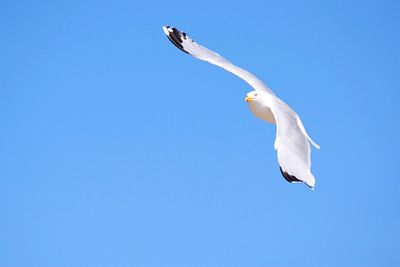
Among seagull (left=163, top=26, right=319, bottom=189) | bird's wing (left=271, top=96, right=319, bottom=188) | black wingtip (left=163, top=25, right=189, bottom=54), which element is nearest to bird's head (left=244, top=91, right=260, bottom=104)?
seagull (left=163, top=26, right=319, bottom=189)

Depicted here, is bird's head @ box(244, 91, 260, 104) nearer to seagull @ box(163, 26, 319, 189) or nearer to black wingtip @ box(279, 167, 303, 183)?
seagull @ box(163, 26, 319, 189)

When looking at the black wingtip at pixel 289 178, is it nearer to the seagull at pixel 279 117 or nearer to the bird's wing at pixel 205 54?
the seagull at pixel 279 117

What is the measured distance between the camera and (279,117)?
19.7 feet

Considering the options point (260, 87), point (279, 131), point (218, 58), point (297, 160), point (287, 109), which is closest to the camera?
point (297, 160)

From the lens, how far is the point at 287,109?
253 inches

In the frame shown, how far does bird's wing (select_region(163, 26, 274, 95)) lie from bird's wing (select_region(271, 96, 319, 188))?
1264mm

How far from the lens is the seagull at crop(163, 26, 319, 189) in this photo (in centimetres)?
500

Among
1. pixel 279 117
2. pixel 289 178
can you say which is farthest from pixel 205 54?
pixel 289 178

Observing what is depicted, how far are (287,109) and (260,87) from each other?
4.26ft

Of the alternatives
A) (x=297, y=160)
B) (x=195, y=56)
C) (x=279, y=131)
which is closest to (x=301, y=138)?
(x=279, y=131)

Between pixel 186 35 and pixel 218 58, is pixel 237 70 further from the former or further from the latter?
pixel 186 35

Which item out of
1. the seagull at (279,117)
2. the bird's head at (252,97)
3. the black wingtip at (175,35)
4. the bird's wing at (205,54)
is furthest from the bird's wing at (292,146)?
the black wingtip at (175,35)

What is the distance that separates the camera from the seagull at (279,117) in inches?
197

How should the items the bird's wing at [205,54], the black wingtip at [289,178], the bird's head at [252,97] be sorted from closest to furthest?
the black wingtip at [289,178], the bird's head at [252,97], the bird's wing at [205,54]
